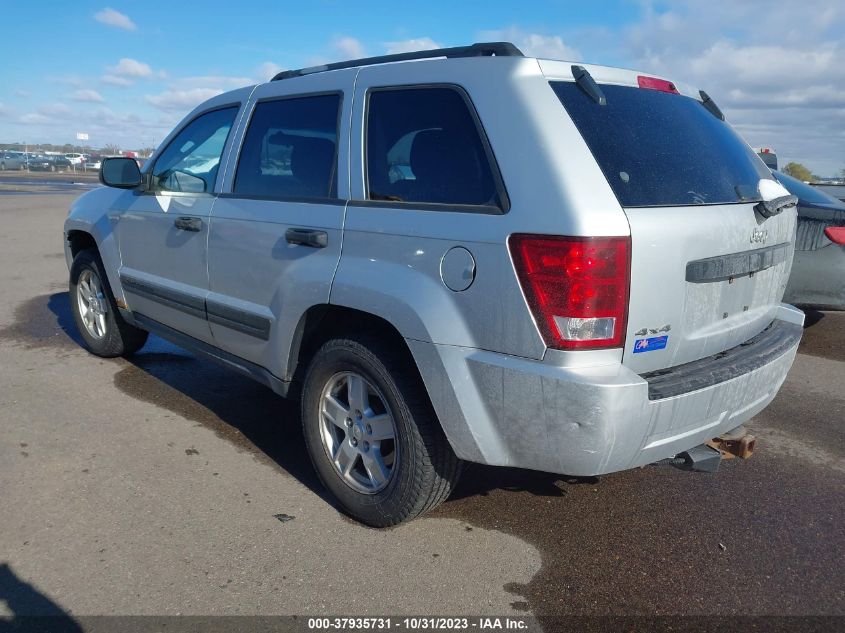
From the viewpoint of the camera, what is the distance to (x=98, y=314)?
18.4 feet

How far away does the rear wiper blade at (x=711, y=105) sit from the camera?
11.6 feet

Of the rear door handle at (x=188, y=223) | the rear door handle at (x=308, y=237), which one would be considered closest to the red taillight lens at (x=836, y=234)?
the rear door handle at (x=308, y=237)

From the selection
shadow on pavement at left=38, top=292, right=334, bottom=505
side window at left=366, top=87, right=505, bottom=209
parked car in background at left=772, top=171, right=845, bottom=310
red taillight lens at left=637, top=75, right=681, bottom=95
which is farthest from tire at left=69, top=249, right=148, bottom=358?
parked car in background at left=772, top=171, right=845, bottom=310

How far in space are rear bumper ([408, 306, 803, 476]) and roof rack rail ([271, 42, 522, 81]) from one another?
4.00 feet

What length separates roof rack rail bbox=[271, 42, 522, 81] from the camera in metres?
2.89

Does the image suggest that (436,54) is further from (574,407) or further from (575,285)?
(574,407)

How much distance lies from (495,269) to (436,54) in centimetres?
117

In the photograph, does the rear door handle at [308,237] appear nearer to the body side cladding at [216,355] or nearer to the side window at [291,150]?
the side window at [291,150]

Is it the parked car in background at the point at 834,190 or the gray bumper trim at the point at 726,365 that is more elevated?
A: the parked car in background at the point at 834,190

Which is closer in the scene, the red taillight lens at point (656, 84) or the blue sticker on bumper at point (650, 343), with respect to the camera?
the blue sticker on bumper at point (650, 343)

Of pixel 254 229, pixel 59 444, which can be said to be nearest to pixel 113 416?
pixel 59 444

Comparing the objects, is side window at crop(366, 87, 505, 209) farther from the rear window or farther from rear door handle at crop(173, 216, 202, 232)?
rear door handle at crop(173, 216, 202, 232)

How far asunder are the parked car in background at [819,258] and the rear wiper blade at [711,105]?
2.84 m

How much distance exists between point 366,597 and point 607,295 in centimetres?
143
